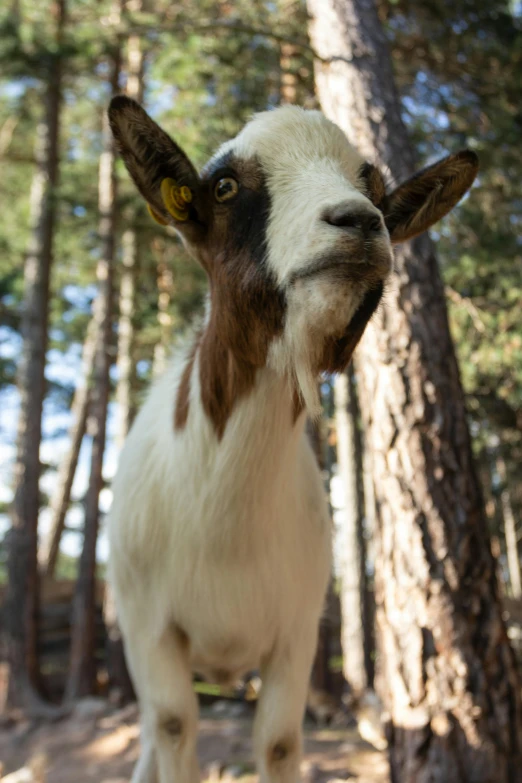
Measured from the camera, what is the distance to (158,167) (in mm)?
2576

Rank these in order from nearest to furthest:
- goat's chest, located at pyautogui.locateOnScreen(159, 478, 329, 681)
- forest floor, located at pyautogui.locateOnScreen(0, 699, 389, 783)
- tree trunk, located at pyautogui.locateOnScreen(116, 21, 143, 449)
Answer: goat's chest, located at pyautogui.locateOnScreen(159, 478, 329, 681), forest floor, located at pyautogui.locateOnScreen(0, 699, 389, 783), tree trunk, located at pyautogui.locateOnScreen(116, 21, 143, 449)

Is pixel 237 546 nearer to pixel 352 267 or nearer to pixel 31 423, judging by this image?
pixel 352 267

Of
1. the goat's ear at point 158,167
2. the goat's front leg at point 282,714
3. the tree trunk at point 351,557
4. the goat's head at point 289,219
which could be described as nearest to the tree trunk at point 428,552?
the goat's front leg at point 282,714

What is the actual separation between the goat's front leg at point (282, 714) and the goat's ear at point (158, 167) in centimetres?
183

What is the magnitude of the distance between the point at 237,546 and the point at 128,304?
36.8ft

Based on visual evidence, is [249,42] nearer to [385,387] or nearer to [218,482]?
[385,387]

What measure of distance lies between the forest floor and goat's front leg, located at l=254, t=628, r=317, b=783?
2.20 m

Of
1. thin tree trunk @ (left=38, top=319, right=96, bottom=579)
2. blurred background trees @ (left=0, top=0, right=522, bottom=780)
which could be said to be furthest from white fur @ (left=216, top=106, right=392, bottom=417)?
thin tree trunk @ (left=38, top=319, right=96, bottom=579)

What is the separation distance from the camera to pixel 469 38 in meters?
9.07

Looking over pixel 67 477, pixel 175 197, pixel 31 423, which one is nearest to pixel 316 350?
pixel 175 197

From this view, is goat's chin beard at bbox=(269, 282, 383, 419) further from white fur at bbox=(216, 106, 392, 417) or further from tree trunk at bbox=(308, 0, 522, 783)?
tree trunk at bbox=(308, 0, 522, 783)

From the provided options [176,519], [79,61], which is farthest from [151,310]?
[176,519]

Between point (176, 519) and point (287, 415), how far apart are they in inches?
27.2

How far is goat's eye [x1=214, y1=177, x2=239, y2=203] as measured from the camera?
242cm
